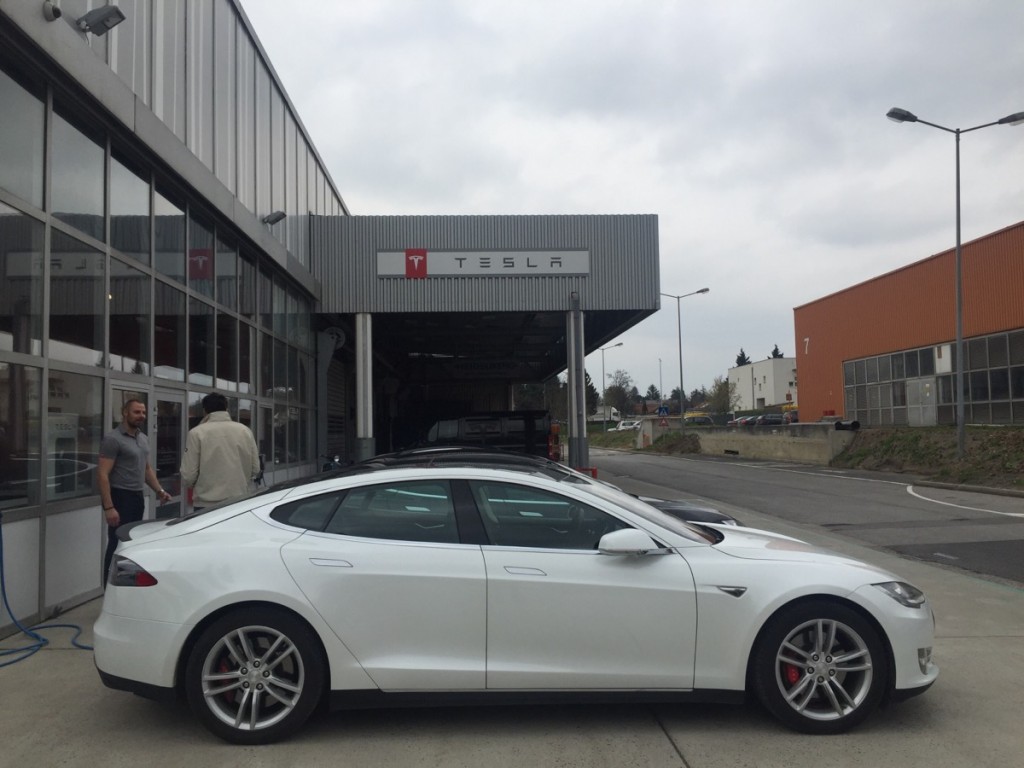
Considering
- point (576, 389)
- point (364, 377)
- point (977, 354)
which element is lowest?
point (576, 389)

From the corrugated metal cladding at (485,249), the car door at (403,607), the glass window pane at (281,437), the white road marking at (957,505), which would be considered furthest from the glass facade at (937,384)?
the car door at (403,607)

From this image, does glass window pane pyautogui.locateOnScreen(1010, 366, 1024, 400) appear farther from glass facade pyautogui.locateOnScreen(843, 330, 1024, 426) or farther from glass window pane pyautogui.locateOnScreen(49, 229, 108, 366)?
glass window pane pyautogui.locateOnScreen(49, 229, 108, 366)

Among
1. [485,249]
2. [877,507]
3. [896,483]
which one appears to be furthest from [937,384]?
[485,249]

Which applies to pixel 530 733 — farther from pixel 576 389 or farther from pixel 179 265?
pixel 576 389

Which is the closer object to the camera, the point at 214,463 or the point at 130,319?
the point at 214,463

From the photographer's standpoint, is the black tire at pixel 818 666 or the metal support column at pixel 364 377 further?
the metal support column at pixel 364 377

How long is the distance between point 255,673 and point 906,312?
3450 cm

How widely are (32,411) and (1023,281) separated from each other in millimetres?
28124

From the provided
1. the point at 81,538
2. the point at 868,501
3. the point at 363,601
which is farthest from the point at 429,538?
the point at 868,501

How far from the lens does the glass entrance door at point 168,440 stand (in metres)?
9.11

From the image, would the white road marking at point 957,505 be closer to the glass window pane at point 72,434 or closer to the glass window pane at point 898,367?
the glass window pane at point 72,434

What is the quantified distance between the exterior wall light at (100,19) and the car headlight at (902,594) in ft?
22.5

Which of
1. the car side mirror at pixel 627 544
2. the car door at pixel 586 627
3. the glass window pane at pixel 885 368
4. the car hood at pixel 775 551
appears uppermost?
the glass window pane at pixel 885 368

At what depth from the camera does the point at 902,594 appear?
170 inches
